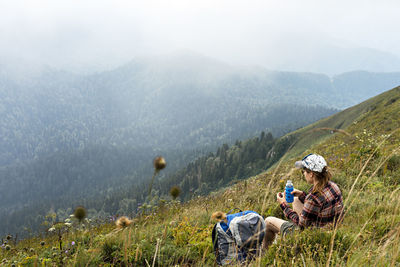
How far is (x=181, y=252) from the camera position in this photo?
359 cm

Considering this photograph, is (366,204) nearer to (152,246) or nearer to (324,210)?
(324,210)

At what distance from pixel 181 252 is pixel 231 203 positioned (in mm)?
2534

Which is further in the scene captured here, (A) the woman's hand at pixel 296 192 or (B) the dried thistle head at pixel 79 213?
(A) the woman's hand at pixel 296 192

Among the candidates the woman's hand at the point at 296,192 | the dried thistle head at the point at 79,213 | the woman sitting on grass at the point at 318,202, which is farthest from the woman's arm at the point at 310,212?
the dried thistle head at the point at 79,213

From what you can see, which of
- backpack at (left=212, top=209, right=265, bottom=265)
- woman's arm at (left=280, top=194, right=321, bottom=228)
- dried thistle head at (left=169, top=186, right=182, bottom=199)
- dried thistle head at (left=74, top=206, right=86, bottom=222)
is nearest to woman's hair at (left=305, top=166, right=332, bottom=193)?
woman's arm at (left=280, top=194, right=321, bottom=228)

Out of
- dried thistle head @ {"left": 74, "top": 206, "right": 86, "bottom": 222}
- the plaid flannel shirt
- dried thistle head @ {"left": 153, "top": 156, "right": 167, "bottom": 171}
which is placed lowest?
the plaid flannel shirt

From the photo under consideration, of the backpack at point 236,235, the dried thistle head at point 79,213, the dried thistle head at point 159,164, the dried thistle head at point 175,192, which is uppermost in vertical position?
the dried thistle head at point 159,164

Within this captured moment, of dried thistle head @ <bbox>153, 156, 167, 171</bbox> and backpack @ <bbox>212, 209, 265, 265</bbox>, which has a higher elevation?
dried thistle head @ <bbox>153, 156, 167, 171</bbox>

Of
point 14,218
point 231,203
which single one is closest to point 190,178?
point 231,203

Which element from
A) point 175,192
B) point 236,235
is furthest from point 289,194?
point 175,192

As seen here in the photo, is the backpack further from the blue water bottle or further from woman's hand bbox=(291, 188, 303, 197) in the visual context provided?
woman's hand bbox=(291, 188, 303, 197)

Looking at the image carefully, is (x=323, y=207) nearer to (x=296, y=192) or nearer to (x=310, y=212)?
(x=310, y=212)

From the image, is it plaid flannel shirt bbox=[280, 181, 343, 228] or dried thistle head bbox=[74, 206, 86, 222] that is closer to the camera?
dried thistle head bbox=[74, 206, 86, 222]

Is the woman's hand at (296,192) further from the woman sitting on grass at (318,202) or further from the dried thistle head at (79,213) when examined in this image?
the dried thistle head at (79,213)
